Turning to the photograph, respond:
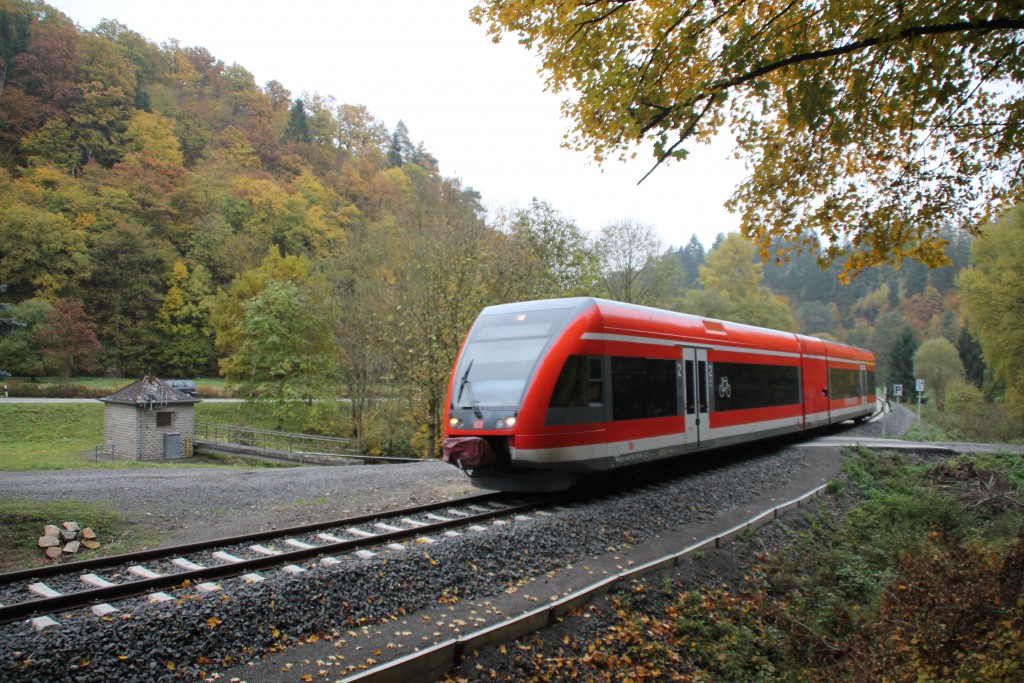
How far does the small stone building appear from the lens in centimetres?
2309

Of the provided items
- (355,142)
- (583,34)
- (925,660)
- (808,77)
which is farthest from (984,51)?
(355,142)

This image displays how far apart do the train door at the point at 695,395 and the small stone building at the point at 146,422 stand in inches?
750

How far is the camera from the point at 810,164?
7.61 meters

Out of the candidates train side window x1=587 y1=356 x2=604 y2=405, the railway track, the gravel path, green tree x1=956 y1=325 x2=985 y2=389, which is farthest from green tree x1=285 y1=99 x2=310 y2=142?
the railway track

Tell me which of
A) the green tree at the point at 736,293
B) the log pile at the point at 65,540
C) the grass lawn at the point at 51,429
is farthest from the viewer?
the green tree at the point at 736,293

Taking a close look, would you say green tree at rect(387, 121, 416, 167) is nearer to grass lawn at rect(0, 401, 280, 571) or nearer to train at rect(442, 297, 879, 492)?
grass lawn at rect(0, 401, 280, 571)

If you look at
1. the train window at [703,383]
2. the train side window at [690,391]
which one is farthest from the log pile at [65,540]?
the train window at [703,383]

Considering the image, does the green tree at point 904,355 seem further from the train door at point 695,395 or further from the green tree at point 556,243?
the train door at point 695,395

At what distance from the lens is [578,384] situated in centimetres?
963

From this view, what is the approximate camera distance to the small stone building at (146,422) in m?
23.1

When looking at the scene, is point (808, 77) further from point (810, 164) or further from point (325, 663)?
point (325, 663)

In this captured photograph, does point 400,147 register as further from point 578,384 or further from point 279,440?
point 578,384

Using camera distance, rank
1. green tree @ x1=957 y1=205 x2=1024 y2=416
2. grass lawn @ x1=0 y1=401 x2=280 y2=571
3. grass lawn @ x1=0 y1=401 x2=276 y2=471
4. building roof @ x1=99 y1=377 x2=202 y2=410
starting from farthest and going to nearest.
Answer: green tree @ x1=957 y1=205 x2=1024 y2=416 < building roof @ x1=99 y1=377 x2=202 y2=410 < grass lawn @ x1=0 y1=401 x2=276 y2=471 < grass lawn @ x1=0 y1=401 x2=280 y2=571

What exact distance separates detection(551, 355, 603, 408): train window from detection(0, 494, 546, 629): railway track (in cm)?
179
